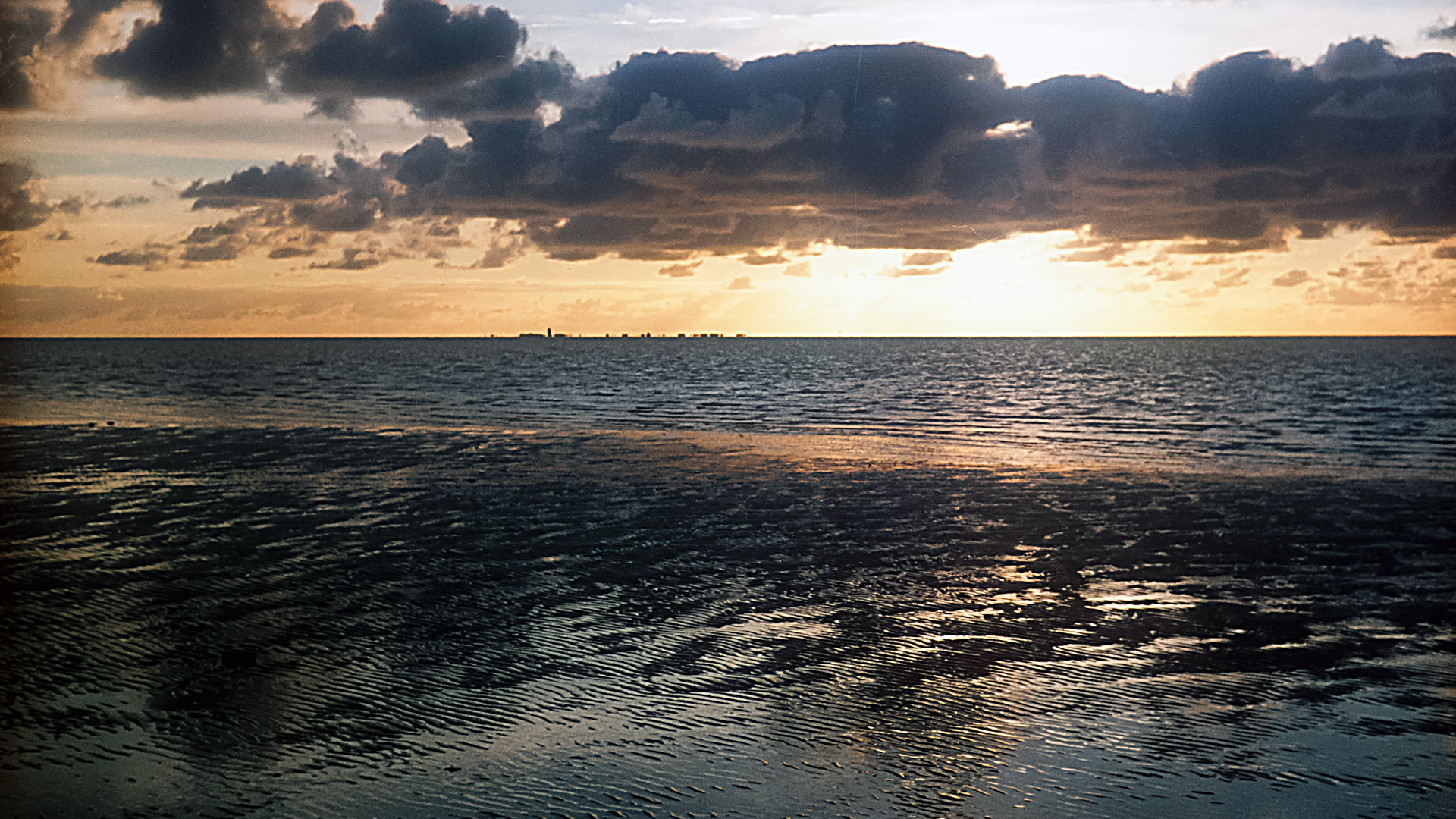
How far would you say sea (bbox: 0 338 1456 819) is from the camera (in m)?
8.84

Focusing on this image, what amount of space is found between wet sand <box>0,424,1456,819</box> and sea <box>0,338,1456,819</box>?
0.07 meters

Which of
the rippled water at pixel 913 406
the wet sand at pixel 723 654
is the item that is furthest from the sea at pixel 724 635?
the rippled water at pixel 913 406

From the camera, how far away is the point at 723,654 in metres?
12.5

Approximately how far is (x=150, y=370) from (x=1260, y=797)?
127 metres

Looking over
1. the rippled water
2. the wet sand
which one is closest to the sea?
the wet sand

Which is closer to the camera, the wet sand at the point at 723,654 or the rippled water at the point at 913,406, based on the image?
the wet sand at the point at 723,654

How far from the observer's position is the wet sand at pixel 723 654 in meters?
8.79

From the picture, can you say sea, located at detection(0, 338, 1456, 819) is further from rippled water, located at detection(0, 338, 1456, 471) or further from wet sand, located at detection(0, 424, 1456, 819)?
rippled water, located at detection(0, 338, 1456, 471)

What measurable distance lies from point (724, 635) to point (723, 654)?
89 centimetres

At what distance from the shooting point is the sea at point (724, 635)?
884 centimetres

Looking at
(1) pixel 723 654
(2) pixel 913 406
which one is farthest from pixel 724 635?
(2) pixel 913 406

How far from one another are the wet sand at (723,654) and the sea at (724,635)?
0.22 ft

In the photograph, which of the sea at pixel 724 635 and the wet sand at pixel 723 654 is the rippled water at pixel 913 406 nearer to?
the sea at pixel 724 635

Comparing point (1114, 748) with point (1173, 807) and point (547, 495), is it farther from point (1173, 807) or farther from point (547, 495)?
point (547, 495)
